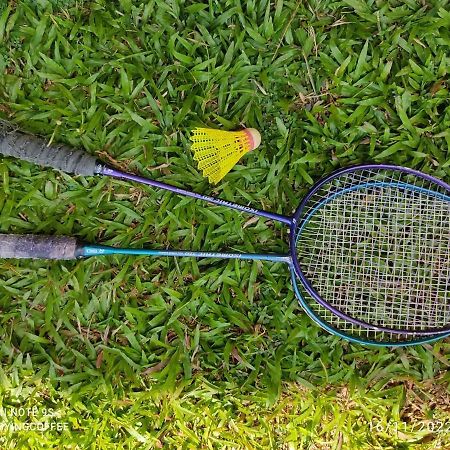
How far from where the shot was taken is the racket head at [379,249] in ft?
6.36

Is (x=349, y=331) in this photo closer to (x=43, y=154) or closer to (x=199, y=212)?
(x=199, y=212)

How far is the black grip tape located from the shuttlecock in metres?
0.35

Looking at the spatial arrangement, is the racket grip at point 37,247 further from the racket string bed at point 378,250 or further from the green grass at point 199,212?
the racket string bed at point 378,250

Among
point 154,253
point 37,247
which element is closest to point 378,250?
point 154,253

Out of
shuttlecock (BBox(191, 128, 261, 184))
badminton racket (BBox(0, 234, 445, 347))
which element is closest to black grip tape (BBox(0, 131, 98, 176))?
badminton racket (BBox(0, 234, 445, 347))

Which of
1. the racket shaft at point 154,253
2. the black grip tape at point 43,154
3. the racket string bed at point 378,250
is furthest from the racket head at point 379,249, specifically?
the black grip tape at point 43,154

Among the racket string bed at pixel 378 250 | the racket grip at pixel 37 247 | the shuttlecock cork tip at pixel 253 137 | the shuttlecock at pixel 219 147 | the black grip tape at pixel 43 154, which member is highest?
the shuttlecock cork tip at pixel 253 137

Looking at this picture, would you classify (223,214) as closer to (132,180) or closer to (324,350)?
(132,180)

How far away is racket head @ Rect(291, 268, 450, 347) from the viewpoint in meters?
1.88

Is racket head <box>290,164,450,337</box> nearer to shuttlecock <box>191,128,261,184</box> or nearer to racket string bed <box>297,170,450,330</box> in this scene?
racket string bed <box>297,170,450,330</box>

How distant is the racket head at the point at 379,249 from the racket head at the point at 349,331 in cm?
3

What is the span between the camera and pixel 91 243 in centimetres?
201

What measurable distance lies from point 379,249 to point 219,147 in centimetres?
64

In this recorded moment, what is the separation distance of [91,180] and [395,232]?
41.6 inches
